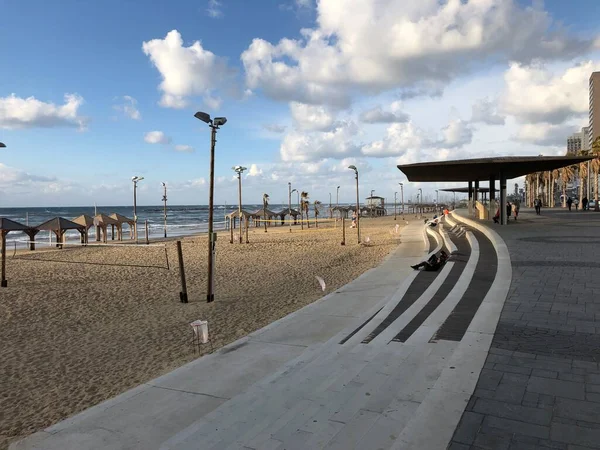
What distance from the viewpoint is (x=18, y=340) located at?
7410 mm

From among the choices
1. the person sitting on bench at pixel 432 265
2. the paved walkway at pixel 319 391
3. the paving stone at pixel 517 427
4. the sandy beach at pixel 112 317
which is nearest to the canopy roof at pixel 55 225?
the sandy beach at pixel 112 317

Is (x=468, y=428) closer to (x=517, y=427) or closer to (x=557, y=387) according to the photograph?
(x=517, y=427)

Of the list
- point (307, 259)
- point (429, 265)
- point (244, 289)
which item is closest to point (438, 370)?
point (429, 265)

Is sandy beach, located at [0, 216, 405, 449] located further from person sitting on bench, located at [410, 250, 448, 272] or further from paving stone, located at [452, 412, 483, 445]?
paving stone, located at [452, 412, 483, 445]

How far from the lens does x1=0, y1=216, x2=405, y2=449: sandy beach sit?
17.3 feet

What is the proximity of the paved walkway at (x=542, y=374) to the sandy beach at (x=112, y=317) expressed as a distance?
405 cm

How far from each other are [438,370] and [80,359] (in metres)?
5.20

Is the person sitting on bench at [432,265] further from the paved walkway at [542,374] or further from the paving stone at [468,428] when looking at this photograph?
the paving stone at [468,428]

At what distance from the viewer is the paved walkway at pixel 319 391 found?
11.1ft

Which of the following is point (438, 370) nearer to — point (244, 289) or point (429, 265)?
point (429, 265)

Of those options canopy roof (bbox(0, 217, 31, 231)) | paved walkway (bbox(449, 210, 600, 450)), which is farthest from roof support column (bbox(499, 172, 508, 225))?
canopy roof (bbox(0, 217, 31, 231))

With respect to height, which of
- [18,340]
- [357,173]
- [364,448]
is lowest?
[18,340]

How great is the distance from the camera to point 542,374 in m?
4.11

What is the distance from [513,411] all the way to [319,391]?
173cm
